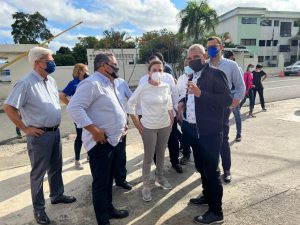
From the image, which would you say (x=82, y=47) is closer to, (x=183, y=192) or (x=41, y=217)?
(x=183, y=192)

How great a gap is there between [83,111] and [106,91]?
323 mm

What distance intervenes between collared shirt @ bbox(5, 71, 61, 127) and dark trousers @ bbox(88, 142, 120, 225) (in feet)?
2.50

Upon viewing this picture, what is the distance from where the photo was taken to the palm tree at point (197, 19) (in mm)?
23844

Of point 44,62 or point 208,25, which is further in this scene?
point 208,25

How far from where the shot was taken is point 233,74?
14.6 ft

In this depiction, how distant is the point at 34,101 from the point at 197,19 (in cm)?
2229

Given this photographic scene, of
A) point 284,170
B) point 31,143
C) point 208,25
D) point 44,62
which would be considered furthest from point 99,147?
point 208,25

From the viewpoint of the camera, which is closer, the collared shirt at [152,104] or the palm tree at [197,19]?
the collared shirt at [152,104]

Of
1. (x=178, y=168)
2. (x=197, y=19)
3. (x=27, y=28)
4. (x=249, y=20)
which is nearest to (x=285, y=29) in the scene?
(x=249, y=20)

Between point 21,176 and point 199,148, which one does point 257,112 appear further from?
point 21,176

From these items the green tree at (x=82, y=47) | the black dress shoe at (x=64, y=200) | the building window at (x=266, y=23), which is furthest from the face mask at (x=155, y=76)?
the building window at (x=266, y=23)

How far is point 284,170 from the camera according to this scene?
15.8 ft

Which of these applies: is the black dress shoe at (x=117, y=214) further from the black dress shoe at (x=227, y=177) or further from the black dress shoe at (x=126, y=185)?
the black dress shoe at (x=227, y=177)

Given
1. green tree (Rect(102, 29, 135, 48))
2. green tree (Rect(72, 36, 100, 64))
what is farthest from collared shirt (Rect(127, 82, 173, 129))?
green tree (Rect(72, 36, 100, 64))
